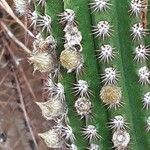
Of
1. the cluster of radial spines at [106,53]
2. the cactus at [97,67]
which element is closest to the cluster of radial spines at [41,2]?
the cactus at [97,67]

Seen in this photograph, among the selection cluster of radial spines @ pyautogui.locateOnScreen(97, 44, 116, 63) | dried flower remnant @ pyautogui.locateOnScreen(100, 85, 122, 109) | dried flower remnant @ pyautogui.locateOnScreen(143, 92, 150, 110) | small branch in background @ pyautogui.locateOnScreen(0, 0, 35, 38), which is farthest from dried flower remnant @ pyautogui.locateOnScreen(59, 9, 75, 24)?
small branch in background @ pyautogui.locateOnScreen(0, 0, 35, 38)

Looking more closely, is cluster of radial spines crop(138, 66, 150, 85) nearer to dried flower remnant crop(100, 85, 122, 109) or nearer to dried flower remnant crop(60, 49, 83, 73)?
dried flower remnant crop(100, 85, 122, 109)

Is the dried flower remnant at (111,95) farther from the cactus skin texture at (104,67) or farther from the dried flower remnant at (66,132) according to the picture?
the dried flower remnant at (66,132)

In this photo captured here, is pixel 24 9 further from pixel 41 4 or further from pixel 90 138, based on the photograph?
pixel 90 138

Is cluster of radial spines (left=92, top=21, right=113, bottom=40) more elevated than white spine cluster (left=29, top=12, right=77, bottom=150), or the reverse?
cluster of radial spines (left=92, top=21, right=113, bottom=40)

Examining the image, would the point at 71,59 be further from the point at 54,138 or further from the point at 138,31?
the point at 54,138

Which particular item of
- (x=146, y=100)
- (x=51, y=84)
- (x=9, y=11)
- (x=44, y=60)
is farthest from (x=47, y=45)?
(x=9, y=11)
